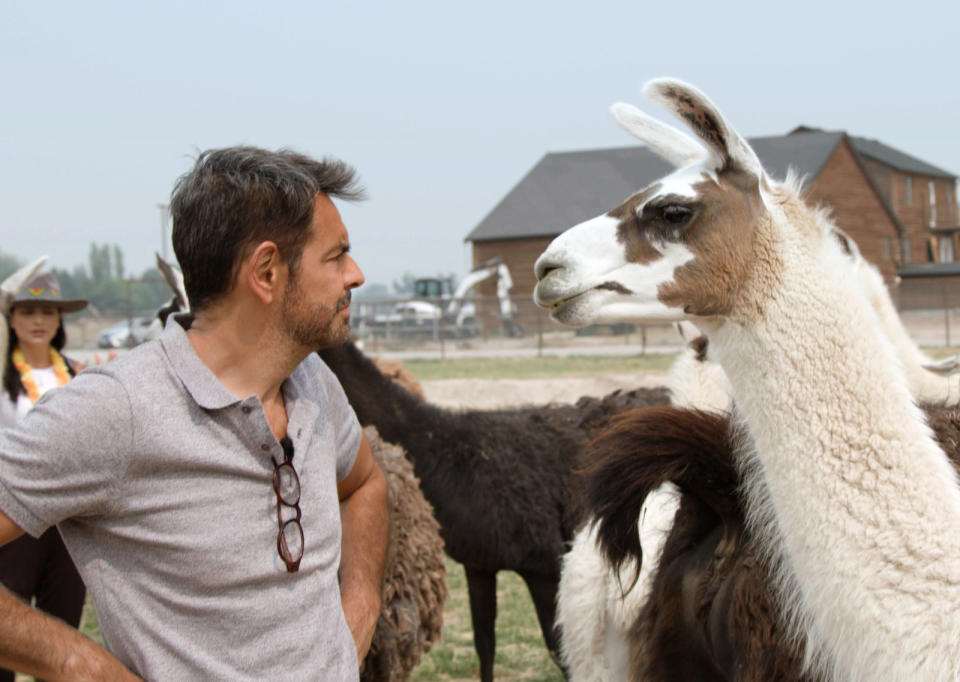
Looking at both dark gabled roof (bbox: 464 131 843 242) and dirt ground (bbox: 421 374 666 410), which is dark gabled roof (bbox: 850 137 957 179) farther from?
dirt ground (bbox: 421 374 666 410)

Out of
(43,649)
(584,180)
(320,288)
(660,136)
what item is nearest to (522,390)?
(660,136)

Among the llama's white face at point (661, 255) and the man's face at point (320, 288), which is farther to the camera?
the llama's white face at point (661, 255)

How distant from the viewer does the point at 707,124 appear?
2.17 metres

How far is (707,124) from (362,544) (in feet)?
4.17

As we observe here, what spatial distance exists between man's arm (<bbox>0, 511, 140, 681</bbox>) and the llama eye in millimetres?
1522

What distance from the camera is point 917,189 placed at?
48125 mm

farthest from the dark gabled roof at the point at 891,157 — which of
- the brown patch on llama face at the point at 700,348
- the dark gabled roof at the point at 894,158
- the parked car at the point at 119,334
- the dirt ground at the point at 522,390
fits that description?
the brown patch on llama face at the point at 700,348

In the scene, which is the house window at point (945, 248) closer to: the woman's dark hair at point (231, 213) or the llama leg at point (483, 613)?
the llama leg at point (483, 613)

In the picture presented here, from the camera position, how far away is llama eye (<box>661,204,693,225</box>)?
2.18 metres

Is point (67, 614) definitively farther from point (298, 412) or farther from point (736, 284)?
point (736, 284)

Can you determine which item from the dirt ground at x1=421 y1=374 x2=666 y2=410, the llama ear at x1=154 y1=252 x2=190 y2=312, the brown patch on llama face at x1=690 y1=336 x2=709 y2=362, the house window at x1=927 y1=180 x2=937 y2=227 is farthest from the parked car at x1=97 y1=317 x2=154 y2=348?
the house window at x1=927 y1=180 x2=937 y2=227

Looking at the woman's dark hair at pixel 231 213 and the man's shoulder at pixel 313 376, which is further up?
the woman's dark hair at pixel 231 213

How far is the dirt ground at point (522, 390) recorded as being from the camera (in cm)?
1322

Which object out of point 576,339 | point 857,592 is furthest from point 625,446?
point 576,339
